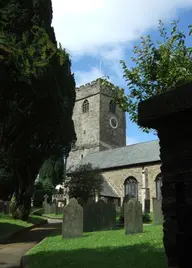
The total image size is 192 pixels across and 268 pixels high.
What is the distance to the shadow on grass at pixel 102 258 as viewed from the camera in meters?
5.66

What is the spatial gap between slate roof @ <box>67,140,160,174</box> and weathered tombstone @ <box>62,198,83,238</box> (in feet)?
81.3

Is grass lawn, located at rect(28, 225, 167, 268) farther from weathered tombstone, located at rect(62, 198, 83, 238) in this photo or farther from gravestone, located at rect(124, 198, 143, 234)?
gravestone, located at rect(124, 198, 143, 234)

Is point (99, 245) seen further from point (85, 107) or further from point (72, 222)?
point (85, 107)

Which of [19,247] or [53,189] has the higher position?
[53,189]

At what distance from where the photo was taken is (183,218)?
221 cm

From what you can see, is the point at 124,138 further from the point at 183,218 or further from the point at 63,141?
the point at 183,218

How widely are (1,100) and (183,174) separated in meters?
9.07

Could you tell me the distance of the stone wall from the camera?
116 feet

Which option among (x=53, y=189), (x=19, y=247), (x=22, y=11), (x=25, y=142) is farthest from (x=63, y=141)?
(x=53, y=189)

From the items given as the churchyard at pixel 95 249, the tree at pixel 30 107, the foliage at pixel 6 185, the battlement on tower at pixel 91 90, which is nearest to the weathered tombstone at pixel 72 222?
the churchyard at pixel 95 249

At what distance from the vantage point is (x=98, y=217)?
44.8 feet

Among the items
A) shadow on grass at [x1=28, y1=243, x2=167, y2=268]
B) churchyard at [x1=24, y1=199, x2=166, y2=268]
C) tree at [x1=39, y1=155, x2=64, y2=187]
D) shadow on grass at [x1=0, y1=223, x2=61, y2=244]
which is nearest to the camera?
shadow on grass at [x1=28, y1=243, x2=167, y2=268]

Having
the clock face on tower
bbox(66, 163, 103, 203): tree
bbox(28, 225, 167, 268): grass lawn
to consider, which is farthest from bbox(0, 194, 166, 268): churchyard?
the clock face on tower

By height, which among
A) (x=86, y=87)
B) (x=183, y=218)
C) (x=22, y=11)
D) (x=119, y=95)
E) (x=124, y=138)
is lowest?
(x=183, y=218)
